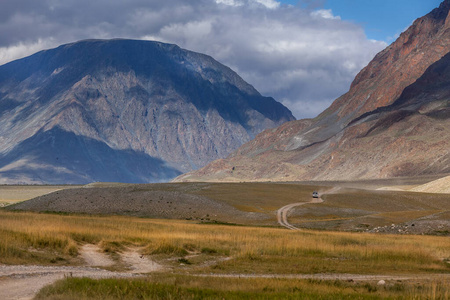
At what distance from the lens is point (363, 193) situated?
111812mm

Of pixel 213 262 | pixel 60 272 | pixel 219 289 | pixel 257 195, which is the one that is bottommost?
pixel 213 262

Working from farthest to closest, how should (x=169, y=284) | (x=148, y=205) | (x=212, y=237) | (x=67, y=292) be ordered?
(x=148, y=205) → (x=212, y=237) → (x=169, y=284) → (x=67, y=292)

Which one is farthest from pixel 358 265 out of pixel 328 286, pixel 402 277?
pixel 328 286

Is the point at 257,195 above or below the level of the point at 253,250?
→ above

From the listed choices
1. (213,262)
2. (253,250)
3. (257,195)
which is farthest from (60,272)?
(257,195)

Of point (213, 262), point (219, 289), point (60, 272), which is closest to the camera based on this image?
point (219, 289)

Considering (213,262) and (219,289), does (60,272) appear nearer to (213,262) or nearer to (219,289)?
(219,289)

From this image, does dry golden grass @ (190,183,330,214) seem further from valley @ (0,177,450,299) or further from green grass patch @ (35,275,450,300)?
green grass patch @ (35,275,450,300)

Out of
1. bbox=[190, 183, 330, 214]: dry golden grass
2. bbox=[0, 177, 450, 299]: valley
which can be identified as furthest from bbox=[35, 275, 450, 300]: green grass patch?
bbox=[190, 183, 330, 214]: dry golden grass

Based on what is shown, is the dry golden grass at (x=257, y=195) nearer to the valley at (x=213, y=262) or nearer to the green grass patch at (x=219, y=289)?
the valley at (x=213, y=262)

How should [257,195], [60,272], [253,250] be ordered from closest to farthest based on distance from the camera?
[60,272] < [253,250] < [257,195]

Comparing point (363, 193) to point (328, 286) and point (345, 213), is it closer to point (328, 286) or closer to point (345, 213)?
point (345, 213)

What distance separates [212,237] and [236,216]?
4017 centimetres

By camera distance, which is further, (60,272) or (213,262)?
(213,262)
